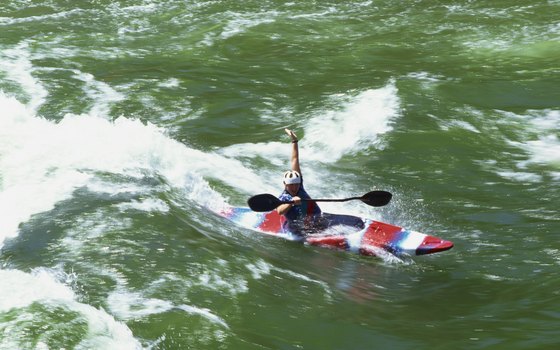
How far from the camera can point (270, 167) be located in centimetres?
1145

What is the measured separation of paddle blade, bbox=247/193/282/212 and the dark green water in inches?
12.6

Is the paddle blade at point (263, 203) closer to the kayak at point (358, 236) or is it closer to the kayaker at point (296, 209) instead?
the kayaker at point (296, 209)

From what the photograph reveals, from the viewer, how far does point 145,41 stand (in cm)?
1761

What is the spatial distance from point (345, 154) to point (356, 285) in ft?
13.3

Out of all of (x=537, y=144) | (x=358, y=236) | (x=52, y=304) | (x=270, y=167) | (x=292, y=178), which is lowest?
(x=270, y=167)

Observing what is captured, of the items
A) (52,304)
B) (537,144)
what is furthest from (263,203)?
(537,144)

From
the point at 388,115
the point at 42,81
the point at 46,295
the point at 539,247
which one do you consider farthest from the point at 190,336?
the point at 42,81

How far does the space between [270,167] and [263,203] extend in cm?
241

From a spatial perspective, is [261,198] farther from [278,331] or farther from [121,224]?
[278,331]

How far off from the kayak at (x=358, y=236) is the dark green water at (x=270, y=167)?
0.49 feet

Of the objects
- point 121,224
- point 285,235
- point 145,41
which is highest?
point 121,224

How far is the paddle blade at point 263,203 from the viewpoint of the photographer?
9.02 meters

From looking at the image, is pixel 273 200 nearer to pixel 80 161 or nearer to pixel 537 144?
pixel 80 161

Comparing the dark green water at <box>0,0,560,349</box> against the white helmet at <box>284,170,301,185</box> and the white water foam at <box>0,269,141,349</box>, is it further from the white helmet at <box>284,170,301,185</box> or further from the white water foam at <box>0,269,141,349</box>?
the white helmet at <box>284,170,301,185</box>
